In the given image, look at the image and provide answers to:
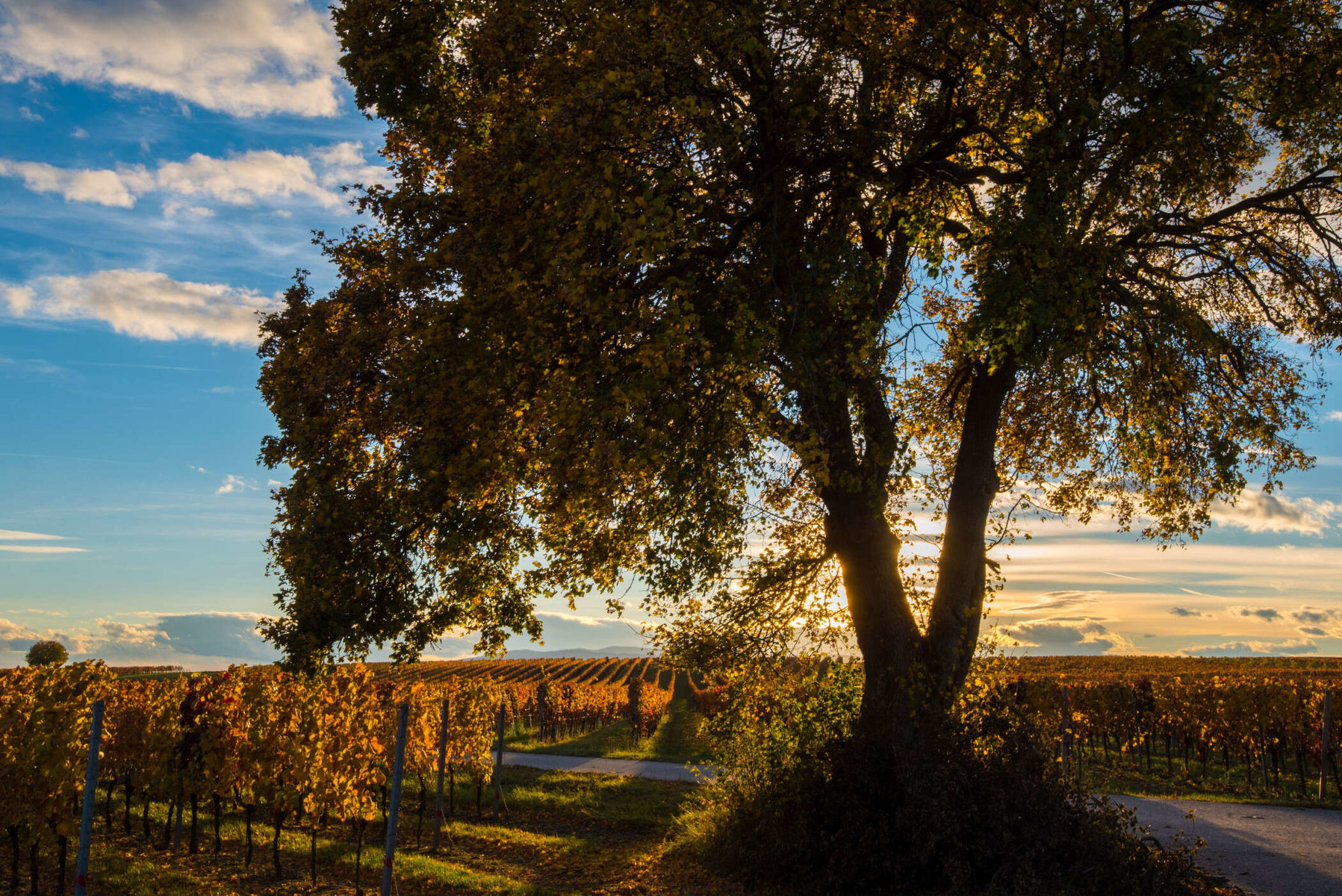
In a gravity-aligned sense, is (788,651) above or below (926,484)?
below

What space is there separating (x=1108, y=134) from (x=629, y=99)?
17.0ft

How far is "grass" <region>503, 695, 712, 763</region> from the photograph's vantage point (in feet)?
92.3

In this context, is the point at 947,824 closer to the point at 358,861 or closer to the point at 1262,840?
the point at 358,861

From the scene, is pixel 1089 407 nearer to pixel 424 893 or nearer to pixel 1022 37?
pixel 1022 37

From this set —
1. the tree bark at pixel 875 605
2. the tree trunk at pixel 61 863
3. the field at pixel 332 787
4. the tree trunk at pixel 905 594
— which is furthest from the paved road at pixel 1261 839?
the tree trunk at pixel 61 863

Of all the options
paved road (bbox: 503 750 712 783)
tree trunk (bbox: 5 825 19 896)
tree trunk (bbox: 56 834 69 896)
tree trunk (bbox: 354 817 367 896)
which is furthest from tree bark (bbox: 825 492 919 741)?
paved road (bbox: 503 750 712 783)

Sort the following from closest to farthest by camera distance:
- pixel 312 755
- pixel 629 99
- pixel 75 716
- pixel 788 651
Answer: pixel 629 99, pixel 75 716, pixel 312 755, pixel 788 651

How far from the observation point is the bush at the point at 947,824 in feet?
29.8

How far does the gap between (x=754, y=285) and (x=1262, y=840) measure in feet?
40.9

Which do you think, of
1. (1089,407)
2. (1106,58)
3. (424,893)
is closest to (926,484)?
(1089,407)

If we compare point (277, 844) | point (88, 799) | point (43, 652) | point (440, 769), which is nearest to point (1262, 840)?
point (440, 769)

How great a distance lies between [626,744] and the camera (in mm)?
31812

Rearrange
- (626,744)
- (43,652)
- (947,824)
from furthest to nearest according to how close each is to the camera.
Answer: (43,652)
(626,744)
(947,824)

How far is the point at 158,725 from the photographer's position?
→ 13180 millimetres
